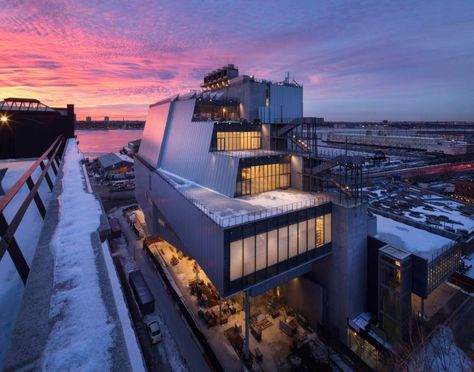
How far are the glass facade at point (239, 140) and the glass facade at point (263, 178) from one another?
6.59 m

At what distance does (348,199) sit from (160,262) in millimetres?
25531

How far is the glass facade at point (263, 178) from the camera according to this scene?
3041 centimetres

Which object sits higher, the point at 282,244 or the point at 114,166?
the point at 114,166

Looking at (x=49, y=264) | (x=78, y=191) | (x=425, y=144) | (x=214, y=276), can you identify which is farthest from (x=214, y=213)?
(x=425, y=144)

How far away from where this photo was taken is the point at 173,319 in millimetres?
27156

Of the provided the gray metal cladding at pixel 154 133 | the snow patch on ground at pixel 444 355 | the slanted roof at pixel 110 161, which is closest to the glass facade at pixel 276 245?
the snow patch on ground at pixel 444 355

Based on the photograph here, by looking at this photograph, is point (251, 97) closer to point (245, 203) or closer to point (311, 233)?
point (245, 203)

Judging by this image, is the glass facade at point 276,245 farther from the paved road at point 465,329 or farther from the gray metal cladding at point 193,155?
the paved road at point 465,329

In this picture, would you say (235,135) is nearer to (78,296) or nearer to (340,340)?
(340,340)

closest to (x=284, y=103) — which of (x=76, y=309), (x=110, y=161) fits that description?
(x=76, y=309)

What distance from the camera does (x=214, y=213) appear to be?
2412 cm

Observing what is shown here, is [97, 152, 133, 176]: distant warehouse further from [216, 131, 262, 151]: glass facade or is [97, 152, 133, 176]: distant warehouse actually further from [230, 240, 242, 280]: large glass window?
[230, 240, 242, 280]: large glass window

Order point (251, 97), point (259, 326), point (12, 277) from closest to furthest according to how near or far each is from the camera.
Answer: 1. point (12, 277)
2. point (259, 326)
3. point (251, 97)

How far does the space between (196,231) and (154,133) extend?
1314 inches
